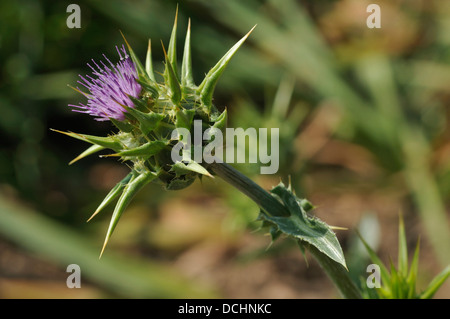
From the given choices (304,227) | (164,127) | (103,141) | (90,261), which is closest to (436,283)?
(304,227)

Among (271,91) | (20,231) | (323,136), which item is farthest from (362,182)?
(20,231)

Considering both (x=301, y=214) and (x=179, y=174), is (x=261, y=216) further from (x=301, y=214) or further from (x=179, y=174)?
(x=179, y=174)

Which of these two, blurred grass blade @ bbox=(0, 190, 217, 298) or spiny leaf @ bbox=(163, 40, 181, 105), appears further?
blurred grass blade @ bbox=(0, 190, 217, 298)

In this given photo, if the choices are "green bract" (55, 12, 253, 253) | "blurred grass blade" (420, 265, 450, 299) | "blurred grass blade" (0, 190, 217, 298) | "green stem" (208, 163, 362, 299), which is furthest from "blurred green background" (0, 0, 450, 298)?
"green bract" (55, 12, 253, 253)

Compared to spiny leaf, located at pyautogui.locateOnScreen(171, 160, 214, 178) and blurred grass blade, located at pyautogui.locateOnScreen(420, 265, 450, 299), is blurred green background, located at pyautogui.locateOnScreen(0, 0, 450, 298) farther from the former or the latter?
spiny leaf, located at pyautogui.locateOnScreen(171, 160, 214, 178)

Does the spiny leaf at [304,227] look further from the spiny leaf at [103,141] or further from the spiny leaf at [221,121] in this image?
the spiny leaf at [103,141]

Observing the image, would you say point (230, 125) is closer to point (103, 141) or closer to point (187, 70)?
point (187, 70)
